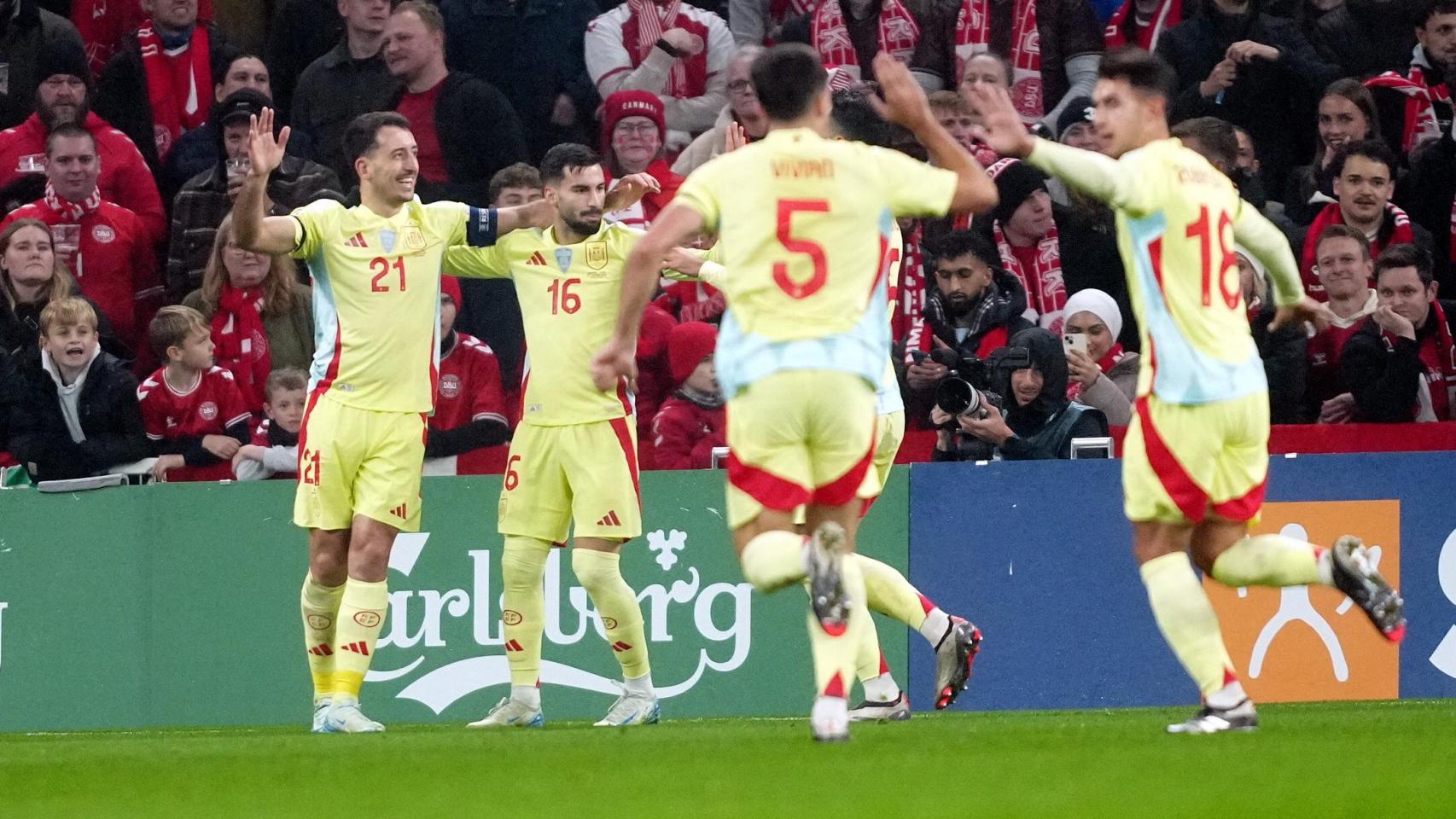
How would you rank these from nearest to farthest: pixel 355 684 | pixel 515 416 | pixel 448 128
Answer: pixel 355 684 < pixel 515 416 < pixel 448 128

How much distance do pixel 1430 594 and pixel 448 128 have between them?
→ 6309 mm

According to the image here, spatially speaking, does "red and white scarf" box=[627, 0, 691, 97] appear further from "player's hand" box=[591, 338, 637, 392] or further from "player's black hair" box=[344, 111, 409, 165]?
"player's hand" box=[591, 338, 637, 392]

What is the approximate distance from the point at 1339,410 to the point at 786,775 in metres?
6.38

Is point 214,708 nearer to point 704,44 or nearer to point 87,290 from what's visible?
point 87,290

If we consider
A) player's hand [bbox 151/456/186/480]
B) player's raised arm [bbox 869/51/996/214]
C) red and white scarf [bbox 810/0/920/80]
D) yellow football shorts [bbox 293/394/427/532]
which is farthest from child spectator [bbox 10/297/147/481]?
player's raised arm [bbox 869/51/996/214]

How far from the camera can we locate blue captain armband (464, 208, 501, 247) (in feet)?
32.2

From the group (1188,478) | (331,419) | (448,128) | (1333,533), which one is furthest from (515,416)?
(1188,478)

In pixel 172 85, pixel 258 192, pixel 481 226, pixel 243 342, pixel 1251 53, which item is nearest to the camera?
pixel 258 192

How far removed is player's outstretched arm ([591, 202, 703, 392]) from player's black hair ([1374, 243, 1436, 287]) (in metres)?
6.02

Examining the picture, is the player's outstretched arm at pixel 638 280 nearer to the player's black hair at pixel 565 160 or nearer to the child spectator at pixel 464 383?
the player's black hair at pixel 565 160

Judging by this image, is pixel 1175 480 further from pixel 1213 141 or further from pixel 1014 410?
pixel 1014 410

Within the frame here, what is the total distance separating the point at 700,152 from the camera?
1306 cm

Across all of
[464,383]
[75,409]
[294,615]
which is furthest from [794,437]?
[75,409]

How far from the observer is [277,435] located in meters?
11.5
